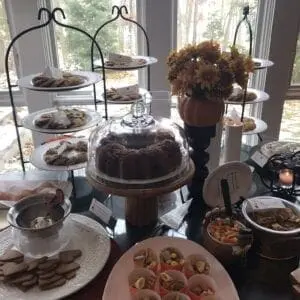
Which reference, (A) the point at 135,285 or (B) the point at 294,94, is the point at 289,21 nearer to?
(B) the point at 294,94

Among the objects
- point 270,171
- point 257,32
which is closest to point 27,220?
point 270,171

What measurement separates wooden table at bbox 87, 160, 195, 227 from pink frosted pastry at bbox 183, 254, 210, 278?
0.57ft

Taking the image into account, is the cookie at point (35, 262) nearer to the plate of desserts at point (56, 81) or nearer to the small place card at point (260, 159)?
the plate of desserts at point (56, 81)

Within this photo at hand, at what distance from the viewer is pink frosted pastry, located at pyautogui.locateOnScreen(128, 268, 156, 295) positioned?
29.0 inches

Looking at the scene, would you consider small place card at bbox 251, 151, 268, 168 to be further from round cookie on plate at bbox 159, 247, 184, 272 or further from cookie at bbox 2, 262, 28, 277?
cookie at bbox 2, 262, 28, 277

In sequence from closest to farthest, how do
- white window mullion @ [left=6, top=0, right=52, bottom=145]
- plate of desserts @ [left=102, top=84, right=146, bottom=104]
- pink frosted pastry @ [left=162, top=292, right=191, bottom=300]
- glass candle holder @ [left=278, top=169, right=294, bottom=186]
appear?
pink frosted pastry @ [left=162, top=292, right=191, bottom=300] < glass candle holder @ [left=278, top=169, right=294, bottom=186] < plate of desserts @ [left=102, top=84, right=146, bottom=104] < white window mullion @ [left=6, top=0, right=52, bottom=145]

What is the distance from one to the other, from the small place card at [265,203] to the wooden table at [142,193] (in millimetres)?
186

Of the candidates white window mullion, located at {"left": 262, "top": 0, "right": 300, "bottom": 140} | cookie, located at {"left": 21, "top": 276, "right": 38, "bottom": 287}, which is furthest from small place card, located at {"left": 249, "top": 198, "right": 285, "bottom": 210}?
white window mullion, located at {"left": 262, "top": 0, "right": 300, "bottom": 140}

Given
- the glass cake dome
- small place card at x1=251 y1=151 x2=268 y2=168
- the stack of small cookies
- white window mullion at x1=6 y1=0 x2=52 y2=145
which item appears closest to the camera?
the stack of small cookies

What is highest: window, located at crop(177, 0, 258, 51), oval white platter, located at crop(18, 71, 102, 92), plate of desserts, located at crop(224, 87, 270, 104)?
window, located at crop(177, 0, 258, 51)

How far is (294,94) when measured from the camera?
1993 millimetres

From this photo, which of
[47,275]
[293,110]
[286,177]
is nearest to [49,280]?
[47,275]

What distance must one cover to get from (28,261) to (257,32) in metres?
1.60

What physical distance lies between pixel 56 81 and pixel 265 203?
74cm
